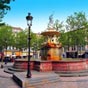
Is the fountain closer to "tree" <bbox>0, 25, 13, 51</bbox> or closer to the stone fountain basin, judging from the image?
the stone fountain basin

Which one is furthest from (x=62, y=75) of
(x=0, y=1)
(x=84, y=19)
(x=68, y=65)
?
(x=84, y=19)

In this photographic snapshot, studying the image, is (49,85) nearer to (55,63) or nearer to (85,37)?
(55,63)

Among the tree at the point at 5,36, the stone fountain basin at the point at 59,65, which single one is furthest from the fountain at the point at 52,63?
the tree at the point at 5,36

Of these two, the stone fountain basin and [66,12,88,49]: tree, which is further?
[66,12,88,49]: tree

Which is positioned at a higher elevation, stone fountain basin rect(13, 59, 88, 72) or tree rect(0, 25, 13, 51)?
tree rect(0, 25, 13, 51)

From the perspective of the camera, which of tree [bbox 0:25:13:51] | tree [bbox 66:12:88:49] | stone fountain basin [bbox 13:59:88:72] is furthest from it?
tree [bbox 0:25:13:51]

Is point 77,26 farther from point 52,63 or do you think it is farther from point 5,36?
point 52,63

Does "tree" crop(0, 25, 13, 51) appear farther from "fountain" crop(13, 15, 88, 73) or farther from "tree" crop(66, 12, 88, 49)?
"fountain" crop(13, 15, 88, 73)

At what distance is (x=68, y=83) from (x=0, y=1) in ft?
23.5

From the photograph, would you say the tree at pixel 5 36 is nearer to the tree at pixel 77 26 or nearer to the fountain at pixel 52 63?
the tree at pixel 77 26

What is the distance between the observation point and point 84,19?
5697 centimetres

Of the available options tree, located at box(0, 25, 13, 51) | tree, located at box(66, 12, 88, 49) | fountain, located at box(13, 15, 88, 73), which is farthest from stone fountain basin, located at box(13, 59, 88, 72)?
tree, located at box(0, 25, 13, 51)

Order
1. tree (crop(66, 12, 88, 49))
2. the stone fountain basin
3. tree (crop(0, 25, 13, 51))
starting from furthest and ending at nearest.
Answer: tree (crop(0, 25, 13, 51))
tree (crop(66, 12, 88, 49))
the stone fountain basin

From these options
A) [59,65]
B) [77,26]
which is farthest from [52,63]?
[77,26]
